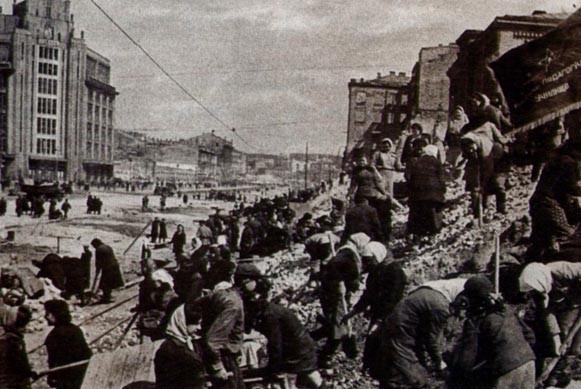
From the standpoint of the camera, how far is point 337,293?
3.47m

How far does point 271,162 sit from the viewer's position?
5666cm

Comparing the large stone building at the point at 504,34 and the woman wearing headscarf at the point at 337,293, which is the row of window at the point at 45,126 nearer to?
the large stone building at the point at 504,34

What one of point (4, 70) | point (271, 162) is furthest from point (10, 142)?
point (271, 162)

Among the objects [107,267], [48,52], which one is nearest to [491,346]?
[107,267]

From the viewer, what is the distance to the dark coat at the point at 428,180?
4.44 meters

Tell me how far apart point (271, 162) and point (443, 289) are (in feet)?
178

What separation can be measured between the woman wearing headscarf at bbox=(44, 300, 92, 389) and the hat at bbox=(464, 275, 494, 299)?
2.26m

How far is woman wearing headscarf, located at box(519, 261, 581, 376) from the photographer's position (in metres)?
2.90

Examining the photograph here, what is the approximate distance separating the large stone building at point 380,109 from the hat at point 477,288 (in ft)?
50.6

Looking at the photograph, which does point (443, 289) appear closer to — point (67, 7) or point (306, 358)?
point (306, 358)

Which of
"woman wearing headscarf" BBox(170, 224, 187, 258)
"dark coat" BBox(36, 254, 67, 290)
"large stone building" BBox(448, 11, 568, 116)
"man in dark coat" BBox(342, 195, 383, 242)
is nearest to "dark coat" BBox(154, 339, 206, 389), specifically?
"man in dark coat" BBox(342, 195, 383, 242)

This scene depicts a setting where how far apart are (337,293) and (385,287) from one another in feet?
1.48

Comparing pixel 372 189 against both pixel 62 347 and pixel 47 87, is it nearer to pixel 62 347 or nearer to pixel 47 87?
pixel 62 347

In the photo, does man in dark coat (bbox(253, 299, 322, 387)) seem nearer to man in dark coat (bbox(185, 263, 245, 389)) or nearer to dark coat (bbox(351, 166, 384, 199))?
man in dark coat (bbox(185, 263, 245, 389))
